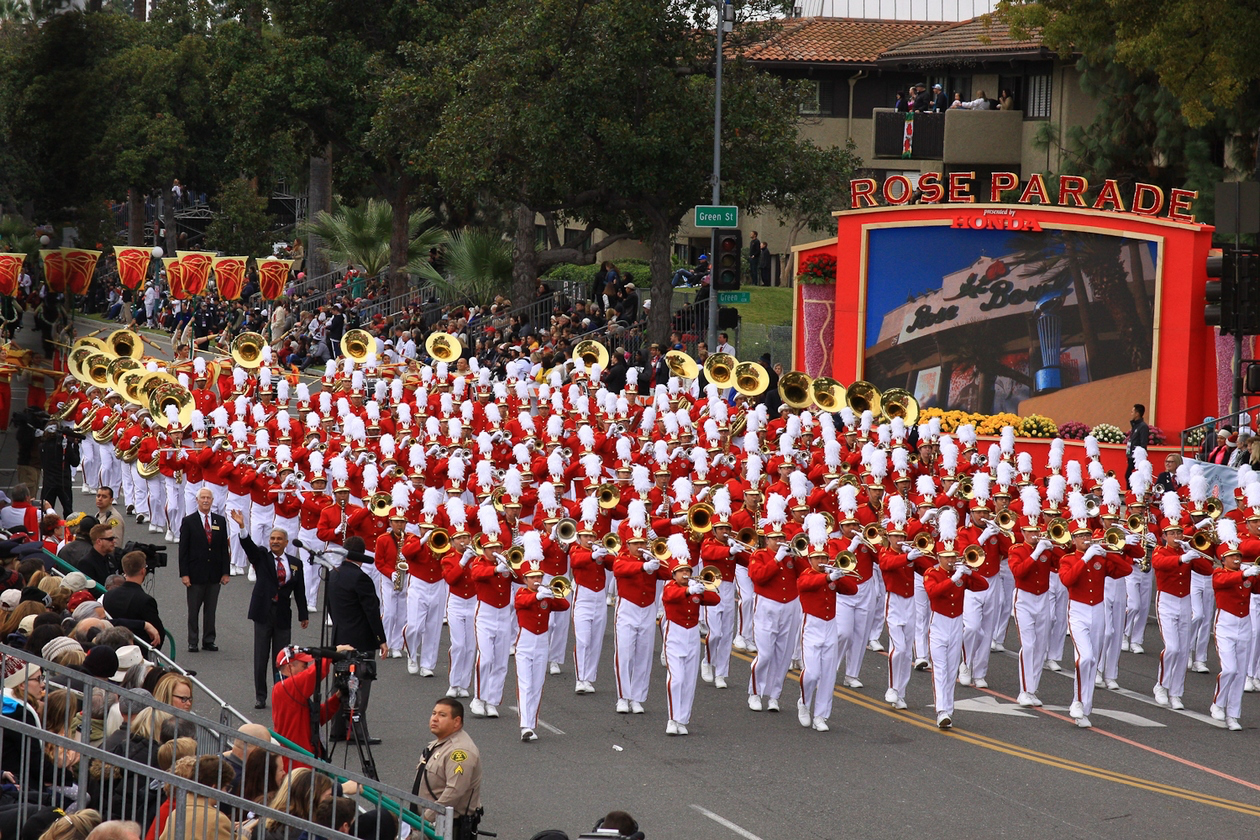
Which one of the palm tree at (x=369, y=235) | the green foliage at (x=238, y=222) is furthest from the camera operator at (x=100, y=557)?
the green foliage at (x=238, y=222)

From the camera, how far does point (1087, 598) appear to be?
14266 millimetres

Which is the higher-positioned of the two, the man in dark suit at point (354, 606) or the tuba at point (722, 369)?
the tuba at point (722, 369)

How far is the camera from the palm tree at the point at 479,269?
3559 cm

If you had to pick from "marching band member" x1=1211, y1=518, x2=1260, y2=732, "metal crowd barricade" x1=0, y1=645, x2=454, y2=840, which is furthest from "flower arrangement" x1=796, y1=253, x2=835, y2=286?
"metal crowd barricade" x1=0, y1=645, x2=454, y2=840

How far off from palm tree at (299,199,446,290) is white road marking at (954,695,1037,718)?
2632 centimetres

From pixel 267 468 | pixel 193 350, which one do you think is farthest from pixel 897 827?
pixel 193 350

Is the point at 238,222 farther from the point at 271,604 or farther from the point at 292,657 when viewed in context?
the point at 292,657

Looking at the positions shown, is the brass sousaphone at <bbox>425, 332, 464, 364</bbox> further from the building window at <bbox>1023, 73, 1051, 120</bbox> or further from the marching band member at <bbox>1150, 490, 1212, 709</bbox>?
the building window at <bbox>1023, 73, 1051, 120</bbox>

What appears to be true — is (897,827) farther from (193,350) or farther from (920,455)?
(193,350)

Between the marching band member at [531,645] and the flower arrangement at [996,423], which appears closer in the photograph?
the marching band member at [531,645]

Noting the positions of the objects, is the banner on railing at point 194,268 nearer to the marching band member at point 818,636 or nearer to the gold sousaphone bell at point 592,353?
the gold sousaphone bell at point 592,353

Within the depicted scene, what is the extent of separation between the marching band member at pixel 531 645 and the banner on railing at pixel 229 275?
2109cm

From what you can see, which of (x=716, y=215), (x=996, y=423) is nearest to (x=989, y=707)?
(x=716, y=215)

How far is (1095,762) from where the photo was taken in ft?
41.7
